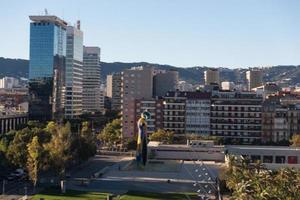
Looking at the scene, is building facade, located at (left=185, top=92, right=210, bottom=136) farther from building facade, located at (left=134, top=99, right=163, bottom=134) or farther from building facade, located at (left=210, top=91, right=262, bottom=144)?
building facade, located at (left=134, top=99, right=163, bottom=134)

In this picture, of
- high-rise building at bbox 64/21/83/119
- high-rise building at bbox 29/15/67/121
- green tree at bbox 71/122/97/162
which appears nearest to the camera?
green tree at bbox 71/122/97/162

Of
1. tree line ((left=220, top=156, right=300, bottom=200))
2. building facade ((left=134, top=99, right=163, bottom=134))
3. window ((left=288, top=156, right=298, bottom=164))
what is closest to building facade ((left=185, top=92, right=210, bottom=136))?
building facade ((left=134, top=99, right=163, bottom=134))

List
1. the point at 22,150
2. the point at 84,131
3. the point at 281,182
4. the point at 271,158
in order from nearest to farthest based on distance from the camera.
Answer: the point at 281,182 < the point at 22,150 < the point at 271,158 < the point at 84,131

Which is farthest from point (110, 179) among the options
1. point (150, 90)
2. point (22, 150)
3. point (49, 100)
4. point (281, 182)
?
point (49, 100)

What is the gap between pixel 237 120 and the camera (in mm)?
113938

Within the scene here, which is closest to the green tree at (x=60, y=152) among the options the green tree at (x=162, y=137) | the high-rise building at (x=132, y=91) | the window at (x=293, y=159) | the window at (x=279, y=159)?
the green tree at (x=162, y=137)

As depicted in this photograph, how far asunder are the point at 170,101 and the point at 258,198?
75490mm

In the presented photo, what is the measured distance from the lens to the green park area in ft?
210

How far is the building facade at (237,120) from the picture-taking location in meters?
114

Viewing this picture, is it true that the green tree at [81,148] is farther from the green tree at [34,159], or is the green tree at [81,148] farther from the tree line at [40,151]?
the green tree at [34,159]

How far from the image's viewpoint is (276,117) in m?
118

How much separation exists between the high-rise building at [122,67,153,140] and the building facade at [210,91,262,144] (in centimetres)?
1675

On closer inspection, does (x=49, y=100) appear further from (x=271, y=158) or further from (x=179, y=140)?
(x=271, y=158)

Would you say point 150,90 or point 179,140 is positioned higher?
point 150,90
